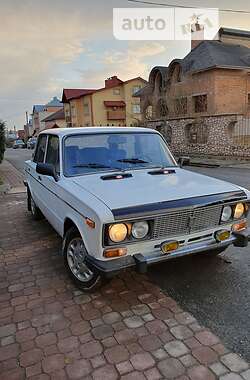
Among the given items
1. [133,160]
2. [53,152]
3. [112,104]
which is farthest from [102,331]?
[112,104]

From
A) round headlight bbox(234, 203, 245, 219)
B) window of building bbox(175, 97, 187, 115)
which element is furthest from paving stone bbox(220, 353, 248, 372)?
window of building bbox(175, 97, 187, 115)

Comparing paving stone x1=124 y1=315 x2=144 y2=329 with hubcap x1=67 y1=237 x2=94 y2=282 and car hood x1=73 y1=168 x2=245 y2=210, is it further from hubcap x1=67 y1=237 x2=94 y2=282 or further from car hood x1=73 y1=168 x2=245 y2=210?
car hood x1=73 y1=168 x2=245 y2=210

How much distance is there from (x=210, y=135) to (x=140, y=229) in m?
18.9

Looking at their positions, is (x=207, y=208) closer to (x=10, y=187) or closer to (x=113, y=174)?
(x=113, y=174)

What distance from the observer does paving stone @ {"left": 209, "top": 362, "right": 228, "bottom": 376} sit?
239 centimetres

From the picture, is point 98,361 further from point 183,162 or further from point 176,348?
point 183,162

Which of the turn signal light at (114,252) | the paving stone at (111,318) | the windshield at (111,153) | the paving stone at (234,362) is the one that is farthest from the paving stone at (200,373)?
the windshield at (111,153)

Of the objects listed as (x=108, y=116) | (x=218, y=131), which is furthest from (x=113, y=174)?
(x=108, y=116)

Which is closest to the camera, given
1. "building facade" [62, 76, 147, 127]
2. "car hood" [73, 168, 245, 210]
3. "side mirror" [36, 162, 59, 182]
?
"car hood" [73, 168, 245, 210]

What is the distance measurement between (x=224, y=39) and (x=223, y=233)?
30432 mm

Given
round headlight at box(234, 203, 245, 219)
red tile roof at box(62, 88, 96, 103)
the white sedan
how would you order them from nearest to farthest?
the white sedan < round headlight at box(234, 203, 245, 219) < red tile roof at box(62, 88, 96, 103)

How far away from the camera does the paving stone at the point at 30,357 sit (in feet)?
8.38

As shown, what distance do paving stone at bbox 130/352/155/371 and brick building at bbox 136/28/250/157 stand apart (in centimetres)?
1732

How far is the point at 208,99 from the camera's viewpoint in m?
23.9
